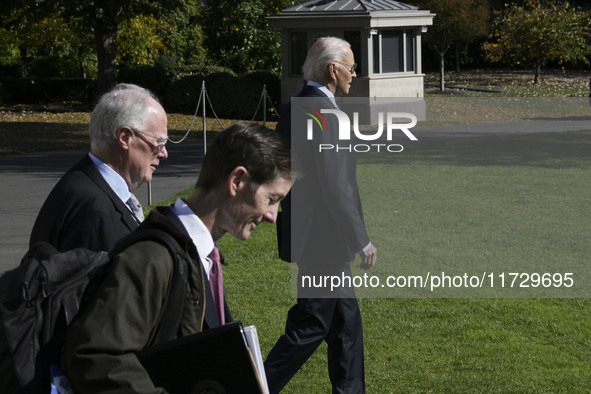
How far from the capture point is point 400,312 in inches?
303

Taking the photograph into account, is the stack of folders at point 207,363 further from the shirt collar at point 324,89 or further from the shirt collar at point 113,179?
the shirt collar at point 324,89

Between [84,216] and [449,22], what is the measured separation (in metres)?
42.3

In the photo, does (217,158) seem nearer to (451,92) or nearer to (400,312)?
(400,312)

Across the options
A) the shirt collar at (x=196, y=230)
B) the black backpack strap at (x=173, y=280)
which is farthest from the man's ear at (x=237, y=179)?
the black backpack strap at (x=173, y=280)

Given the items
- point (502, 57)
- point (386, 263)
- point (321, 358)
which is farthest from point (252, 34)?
point (321, 358)

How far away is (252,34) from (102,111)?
111 ft

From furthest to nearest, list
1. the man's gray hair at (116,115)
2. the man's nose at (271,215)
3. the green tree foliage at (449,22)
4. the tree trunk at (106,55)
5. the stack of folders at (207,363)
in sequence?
the green tree foliage at (449,22) < the tree trunk at (106,55) < the man's gray hair at (116,115) < the man's nose at (271,215) < the stack of folders at (207,363)

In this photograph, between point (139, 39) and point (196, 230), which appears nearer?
point (196, 230)

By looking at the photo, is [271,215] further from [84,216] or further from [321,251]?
[321,251]

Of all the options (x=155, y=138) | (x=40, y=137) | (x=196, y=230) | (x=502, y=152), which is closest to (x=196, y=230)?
(x=196, y=230)

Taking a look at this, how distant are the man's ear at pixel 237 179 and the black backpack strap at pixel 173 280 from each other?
0.85 feet

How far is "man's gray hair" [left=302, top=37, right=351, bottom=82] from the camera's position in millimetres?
4832

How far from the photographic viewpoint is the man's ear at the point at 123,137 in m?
3.41

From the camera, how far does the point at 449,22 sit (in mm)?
43969
